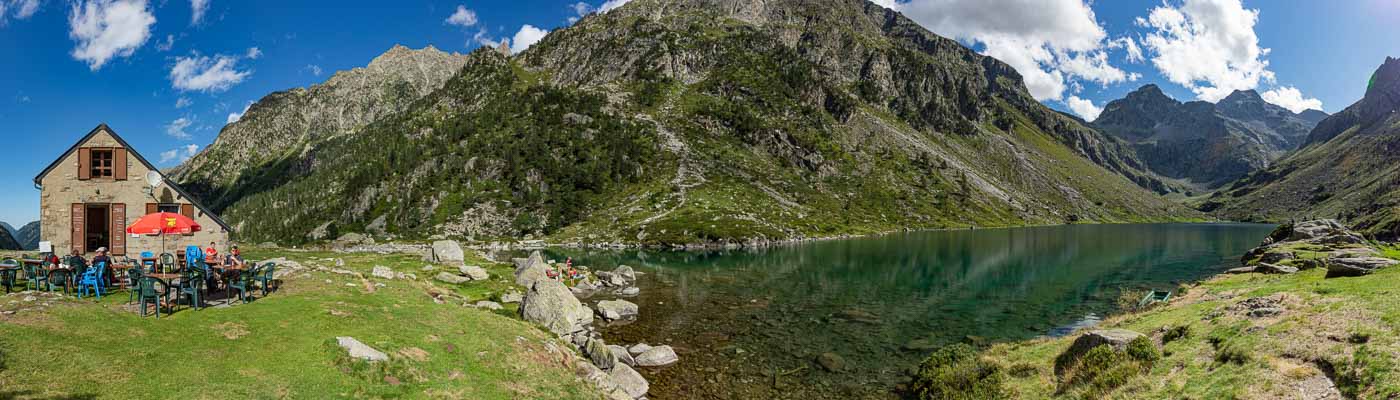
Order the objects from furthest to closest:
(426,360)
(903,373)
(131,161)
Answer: (131,161) → (903,373) → (426,360)

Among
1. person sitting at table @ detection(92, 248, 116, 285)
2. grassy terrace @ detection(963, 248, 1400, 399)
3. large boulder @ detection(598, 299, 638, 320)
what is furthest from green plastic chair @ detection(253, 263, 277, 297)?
grassy terrace @ detection(963, 248, 1400, 399)

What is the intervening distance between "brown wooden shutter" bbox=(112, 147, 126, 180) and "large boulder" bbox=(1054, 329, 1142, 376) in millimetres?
55029

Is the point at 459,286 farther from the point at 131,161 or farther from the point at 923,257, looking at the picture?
the point at 923,257

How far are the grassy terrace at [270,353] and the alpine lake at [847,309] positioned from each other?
362 inches

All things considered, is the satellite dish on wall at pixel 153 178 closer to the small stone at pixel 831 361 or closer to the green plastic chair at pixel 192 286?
the green plastic chair at pixel 192 286

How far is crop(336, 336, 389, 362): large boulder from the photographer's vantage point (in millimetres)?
19062

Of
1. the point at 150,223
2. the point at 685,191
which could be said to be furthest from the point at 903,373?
the point at 685,191

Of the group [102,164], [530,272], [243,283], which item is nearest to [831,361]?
[243,283]

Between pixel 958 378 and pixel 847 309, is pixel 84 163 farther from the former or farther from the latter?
pixel 847 309

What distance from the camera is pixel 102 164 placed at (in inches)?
1411

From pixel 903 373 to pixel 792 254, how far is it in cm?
8132

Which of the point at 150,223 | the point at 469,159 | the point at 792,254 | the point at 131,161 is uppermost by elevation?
the point at 469,159

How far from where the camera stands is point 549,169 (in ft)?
639

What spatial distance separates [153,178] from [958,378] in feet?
164
